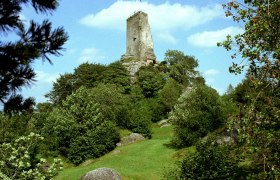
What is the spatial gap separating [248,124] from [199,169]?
8.53 meters

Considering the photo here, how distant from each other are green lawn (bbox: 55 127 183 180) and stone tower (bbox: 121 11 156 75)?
52.4m

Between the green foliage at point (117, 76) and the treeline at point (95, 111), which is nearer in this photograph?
the treeline at point (95, 111)

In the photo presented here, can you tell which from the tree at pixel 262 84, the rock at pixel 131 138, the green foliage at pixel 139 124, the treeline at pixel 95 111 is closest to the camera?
the tree at pixel 262 84

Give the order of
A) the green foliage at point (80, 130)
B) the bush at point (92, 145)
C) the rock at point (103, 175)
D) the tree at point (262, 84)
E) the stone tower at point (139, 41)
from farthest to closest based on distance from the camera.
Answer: the stone tower at point (139, 41) < the green foliage at point (80, 130) < the bush at point (92, 145) < the rock at point (103, 175) < the tree at point (262, 84)

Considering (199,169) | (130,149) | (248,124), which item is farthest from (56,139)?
(248,124)

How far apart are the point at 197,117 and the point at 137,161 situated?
888 centimetres

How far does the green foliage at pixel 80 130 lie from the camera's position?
49.3m

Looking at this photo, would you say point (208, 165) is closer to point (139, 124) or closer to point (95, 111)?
point (95, 111)

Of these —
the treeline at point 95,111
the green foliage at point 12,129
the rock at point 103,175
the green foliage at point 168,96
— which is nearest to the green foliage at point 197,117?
the treeline at point 95,111

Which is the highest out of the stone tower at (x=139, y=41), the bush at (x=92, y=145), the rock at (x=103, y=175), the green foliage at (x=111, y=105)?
the stone tower at (x=139, y=41)

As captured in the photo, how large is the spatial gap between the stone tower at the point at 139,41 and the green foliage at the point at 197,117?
52.7 metres

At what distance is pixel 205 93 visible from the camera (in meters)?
45.5

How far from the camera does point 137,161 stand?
41250 millimetres

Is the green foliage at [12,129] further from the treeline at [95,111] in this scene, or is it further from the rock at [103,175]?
the rock at [103,175]
